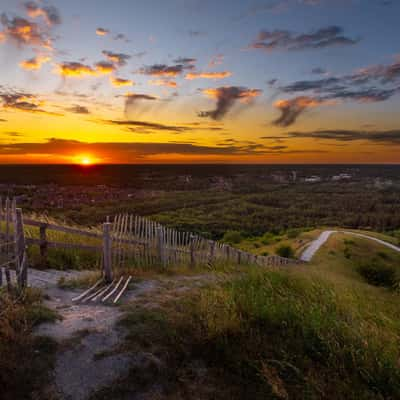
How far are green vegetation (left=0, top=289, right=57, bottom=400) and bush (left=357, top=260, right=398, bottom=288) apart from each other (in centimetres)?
2534


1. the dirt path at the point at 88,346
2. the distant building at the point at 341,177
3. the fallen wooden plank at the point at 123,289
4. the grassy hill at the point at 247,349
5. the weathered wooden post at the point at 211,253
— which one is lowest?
the weathered wooden post at the point at 211,253

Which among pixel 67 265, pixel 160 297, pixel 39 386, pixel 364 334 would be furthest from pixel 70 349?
pixel 67 265

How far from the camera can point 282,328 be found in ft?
12.3

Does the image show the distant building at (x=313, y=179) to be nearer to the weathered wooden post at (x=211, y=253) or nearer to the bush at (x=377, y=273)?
the bush at (x=377, y=273)

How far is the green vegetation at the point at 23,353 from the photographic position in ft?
9.13

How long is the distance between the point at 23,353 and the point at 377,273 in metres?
27.5

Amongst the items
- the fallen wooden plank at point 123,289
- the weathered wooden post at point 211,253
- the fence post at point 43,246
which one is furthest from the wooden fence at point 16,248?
the weathered wooden post at point 211,253

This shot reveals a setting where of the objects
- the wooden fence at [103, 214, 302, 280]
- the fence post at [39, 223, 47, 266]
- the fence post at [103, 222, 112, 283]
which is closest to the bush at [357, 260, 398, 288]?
the wooden fence at [103, 214, 302, 280]

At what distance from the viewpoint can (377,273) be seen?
81.0 ft

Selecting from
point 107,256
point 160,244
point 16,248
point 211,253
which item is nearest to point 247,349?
point 16,248

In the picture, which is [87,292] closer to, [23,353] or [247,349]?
[23,353]

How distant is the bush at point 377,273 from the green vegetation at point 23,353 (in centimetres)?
2534

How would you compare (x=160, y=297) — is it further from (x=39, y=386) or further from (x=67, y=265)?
(x=67, y=265)

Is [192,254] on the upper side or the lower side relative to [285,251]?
upper
